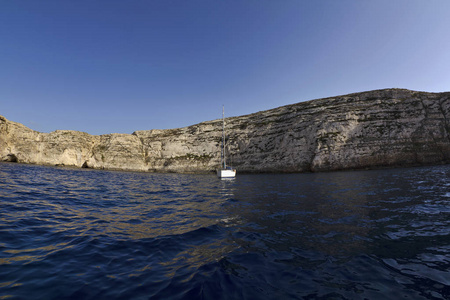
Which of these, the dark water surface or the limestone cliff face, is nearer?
the dark water surface

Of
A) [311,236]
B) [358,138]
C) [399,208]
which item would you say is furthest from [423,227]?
[358,138]

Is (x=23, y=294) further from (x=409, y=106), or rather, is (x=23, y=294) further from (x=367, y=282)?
(x=409, y=106)

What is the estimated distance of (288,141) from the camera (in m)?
52.6

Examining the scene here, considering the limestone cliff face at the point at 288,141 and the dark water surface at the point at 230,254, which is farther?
the limestone cliff face at the point at 288,141

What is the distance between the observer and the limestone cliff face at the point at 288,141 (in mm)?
42031

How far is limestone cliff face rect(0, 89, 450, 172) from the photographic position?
42.0 metres

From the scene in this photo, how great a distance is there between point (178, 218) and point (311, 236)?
5.66 meters

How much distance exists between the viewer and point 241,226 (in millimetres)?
7402

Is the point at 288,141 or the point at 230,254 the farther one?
the point at 288,141

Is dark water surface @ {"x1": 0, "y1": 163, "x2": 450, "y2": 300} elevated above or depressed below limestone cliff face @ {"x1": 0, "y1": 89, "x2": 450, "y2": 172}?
below

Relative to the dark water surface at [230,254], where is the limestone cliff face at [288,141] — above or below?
above

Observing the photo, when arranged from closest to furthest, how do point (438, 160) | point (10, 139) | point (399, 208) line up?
point (399, 208) < point (438, 160) < point (10, 139)

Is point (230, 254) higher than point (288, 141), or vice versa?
point (288, 141)

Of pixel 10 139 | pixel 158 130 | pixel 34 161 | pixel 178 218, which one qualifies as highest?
pixel 158 130
